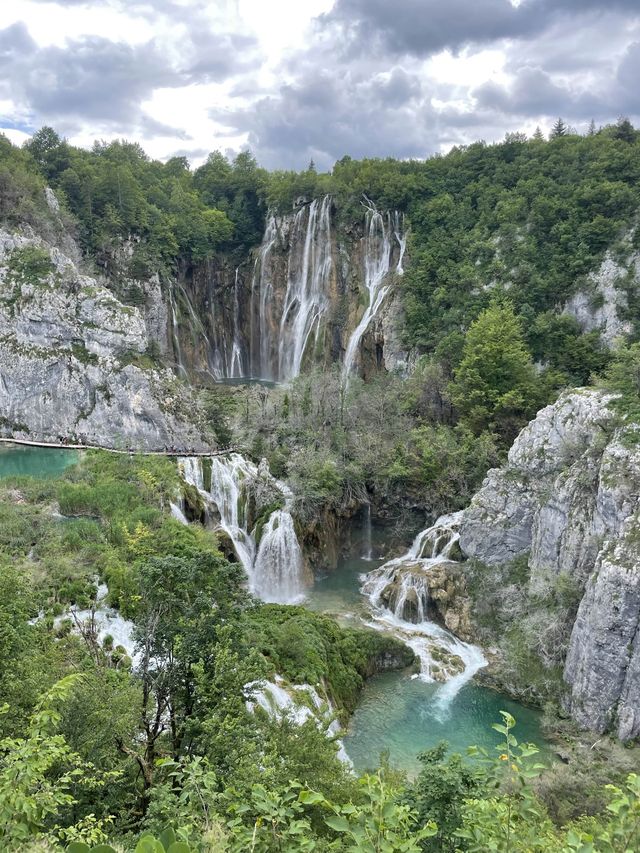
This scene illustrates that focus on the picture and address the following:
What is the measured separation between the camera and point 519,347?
26.6 meters

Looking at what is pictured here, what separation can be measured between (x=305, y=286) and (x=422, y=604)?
27.7m

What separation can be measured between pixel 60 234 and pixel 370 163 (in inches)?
892

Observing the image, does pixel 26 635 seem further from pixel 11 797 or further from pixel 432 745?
pixel 432 745

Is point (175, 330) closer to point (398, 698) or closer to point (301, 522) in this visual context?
point (301, 522)

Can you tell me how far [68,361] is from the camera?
108 feet

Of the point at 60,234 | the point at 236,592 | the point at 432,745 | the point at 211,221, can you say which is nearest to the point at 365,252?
the point at 211,221

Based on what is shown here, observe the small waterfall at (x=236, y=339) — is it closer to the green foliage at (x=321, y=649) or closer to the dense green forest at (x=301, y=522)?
the dense green forest at (x=301, y=522)

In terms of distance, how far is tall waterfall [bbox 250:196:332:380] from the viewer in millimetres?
41281

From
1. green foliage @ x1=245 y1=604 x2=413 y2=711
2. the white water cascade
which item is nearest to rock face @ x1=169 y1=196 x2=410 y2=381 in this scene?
the white water cascade

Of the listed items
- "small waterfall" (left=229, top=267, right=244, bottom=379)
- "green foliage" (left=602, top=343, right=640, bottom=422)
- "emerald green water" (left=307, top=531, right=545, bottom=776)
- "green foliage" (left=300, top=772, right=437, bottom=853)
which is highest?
"small waterfall" (left=229, top=267, right=244, bottom=379)

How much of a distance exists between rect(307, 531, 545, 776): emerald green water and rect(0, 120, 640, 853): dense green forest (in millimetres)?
602

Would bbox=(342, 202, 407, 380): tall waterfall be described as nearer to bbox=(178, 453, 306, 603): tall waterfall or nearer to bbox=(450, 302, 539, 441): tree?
Answer: bbox=(450, 302, 539, 441): tree

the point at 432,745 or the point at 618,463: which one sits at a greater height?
the point at 618,463

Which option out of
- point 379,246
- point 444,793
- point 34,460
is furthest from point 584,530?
point 379,246
